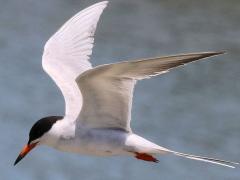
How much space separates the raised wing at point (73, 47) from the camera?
328cm

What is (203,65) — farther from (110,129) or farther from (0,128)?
(110,129)

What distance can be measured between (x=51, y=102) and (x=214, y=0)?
6.28 feet

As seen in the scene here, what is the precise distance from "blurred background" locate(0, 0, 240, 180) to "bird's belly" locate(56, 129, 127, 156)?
1.99m

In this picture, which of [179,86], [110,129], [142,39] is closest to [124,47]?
[142,39]

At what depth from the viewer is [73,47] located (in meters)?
3.36

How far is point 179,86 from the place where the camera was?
19.2 ft

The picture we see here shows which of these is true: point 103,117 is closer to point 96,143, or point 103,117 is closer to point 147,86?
point 96,143

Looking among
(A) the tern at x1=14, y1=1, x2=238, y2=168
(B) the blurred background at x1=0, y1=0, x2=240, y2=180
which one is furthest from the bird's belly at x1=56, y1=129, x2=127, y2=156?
(B) the blurred background at x1=0, y1=0, x2=240, y2=180

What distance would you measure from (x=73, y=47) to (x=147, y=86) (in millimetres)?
2604

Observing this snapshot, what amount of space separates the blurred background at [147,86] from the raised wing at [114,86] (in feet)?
6.52

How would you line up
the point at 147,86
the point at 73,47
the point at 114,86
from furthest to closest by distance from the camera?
1. the point at 147,86
2. the point at 73,47
3. the point at 114,86

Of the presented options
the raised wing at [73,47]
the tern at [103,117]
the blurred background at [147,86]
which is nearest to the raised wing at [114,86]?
the tern at [103,117]

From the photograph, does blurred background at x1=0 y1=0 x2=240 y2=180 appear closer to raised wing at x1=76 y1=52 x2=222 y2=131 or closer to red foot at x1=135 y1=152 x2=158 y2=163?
red foot at x1=135 y1=152 x2=158 y2=163

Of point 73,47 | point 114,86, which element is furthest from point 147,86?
point 114,86
